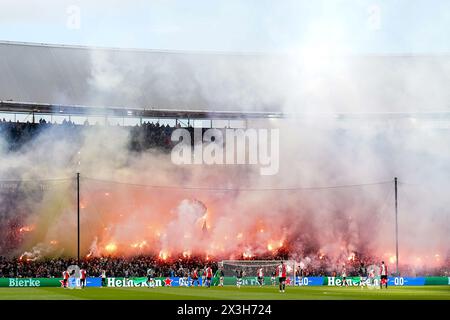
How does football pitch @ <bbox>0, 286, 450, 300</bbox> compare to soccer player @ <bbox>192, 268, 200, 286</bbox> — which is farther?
soccer player @ <bbox>192, 268, 200, 286</bbox>

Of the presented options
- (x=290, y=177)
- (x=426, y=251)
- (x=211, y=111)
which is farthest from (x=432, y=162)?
(x=211, y=111)

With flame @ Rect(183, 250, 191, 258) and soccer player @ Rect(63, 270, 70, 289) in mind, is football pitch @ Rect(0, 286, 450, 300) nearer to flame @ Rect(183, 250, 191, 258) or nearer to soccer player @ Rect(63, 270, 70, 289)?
soccer player @ Rect(63, 270, 70, 289)

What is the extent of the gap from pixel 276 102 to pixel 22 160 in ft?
63.2

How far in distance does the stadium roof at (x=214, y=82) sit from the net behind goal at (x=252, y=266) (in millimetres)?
13009

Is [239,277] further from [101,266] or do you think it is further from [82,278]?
[82,278]

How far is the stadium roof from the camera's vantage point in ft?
205

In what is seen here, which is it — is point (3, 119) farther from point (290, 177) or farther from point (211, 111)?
point (290, 177)

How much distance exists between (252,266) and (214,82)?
1688 cm

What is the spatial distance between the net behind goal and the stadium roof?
512 inches

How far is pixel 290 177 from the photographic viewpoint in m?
62.4

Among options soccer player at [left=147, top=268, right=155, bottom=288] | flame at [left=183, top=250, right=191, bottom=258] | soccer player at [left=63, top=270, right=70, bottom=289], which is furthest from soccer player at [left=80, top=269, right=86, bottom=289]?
flame at [left=183, top=250, right=191, bottom=258]

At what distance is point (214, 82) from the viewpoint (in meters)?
64.9

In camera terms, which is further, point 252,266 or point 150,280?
point 252,266

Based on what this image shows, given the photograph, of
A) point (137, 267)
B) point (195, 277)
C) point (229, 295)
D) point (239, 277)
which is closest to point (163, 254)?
point (137, 267)
